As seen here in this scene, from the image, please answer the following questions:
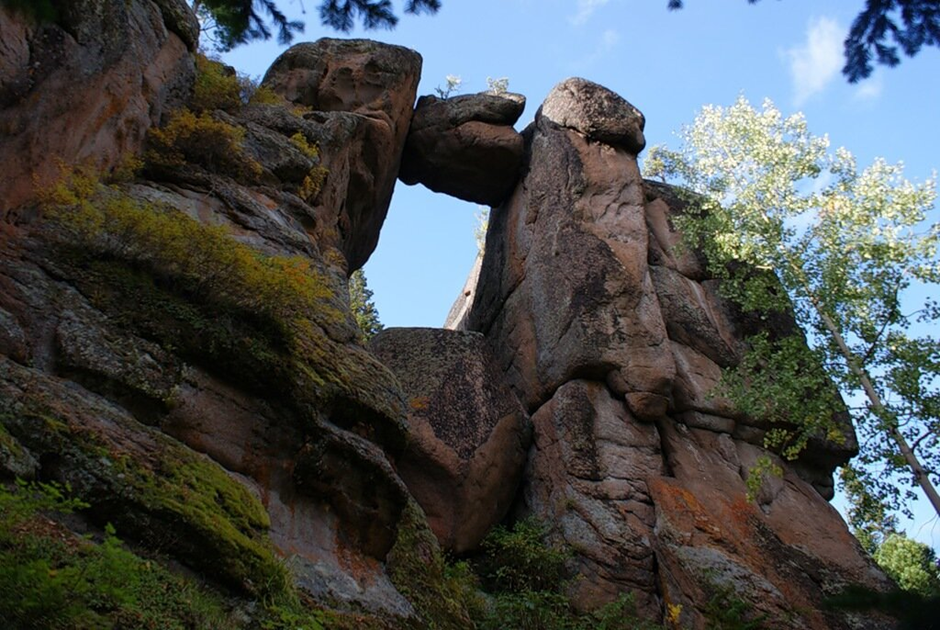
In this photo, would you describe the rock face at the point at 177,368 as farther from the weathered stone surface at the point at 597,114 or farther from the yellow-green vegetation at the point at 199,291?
the weathered stone surface at the point at 597,114

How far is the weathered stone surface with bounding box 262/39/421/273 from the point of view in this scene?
707 inches

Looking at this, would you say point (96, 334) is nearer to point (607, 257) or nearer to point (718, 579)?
point (718, 579)

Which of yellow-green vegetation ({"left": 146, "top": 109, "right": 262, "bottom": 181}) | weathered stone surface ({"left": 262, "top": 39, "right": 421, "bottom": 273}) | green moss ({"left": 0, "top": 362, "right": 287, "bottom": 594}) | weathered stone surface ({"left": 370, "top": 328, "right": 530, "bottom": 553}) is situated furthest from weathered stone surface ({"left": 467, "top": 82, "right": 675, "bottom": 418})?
green moss ({"left": 0, "top": 362, "right": 287, "bottom": 594})

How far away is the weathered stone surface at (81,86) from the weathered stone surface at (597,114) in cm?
1004

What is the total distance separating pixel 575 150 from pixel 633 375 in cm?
623

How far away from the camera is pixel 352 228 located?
18.8 metres

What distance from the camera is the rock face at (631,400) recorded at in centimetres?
1373

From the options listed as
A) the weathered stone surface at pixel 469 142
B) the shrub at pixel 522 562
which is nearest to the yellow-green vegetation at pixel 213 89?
the weathered stone surface at pixel 469 142

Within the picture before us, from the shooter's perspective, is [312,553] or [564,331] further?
[564,331]

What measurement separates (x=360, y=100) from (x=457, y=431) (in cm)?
787

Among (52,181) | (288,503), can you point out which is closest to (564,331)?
(288,503)

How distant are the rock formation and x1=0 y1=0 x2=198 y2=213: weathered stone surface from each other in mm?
40

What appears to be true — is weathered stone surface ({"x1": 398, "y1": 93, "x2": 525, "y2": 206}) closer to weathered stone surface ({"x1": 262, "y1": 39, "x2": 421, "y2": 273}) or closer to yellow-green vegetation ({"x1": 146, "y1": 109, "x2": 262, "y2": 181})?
weathered stone surface ({"x1": 262, "y1": 39, "x2": 421, "y2": 273})

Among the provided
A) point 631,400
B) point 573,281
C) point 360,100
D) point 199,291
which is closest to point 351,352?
point 199,291
